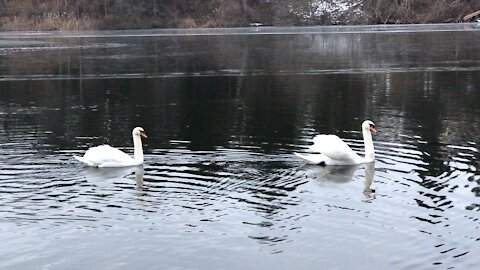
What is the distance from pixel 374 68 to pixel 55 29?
172ft

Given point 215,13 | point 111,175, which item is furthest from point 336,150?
point 215,13

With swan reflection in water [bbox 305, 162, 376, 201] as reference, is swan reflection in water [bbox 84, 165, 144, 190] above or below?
above

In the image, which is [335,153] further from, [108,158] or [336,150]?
[108,158]

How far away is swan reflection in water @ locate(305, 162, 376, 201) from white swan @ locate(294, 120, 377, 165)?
0.13 m

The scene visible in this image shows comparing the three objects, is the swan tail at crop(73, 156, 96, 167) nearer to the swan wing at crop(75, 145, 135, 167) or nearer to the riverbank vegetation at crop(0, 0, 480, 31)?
the swan wing at crop(75, 145, 135, 167)

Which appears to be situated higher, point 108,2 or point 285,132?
point 108,2

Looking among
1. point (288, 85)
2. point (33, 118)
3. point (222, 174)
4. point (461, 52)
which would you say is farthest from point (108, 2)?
point (222, 174)

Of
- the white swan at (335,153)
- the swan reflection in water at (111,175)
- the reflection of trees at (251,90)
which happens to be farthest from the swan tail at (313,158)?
the swan reflection in water at (111,175)

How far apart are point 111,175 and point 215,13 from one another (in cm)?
7012

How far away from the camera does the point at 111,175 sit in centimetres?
1476

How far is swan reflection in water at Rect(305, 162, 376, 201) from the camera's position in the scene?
13883mm

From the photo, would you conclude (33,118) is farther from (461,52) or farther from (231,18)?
(231,18)

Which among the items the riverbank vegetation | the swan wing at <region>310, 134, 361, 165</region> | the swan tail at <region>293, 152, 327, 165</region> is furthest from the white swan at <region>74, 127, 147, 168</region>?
the riverbank vegetation

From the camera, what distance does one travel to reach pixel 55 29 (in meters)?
80.6
